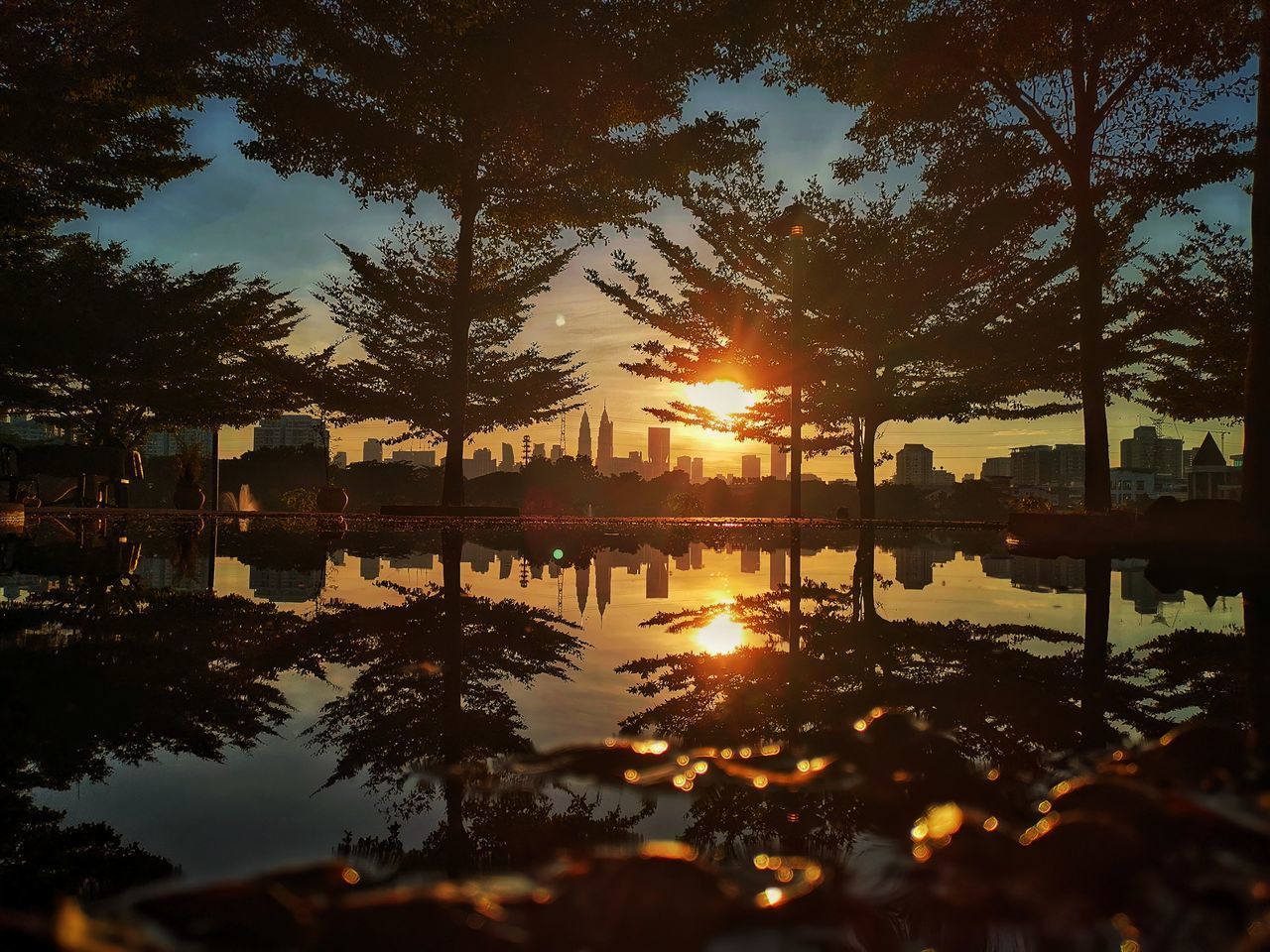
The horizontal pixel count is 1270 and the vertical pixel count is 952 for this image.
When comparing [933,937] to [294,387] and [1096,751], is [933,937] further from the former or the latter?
[294,387]

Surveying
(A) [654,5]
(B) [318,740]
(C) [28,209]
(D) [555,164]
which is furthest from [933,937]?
(D) [555,164]

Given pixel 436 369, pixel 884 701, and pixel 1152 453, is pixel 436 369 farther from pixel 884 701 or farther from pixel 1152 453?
pixel 1152 453

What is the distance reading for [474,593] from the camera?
5.48 meters

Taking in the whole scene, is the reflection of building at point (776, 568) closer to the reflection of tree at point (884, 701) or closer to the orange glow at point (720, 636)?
the orange glow at point (720, 636)

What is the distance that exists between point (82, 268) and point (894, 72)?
27.2 metres

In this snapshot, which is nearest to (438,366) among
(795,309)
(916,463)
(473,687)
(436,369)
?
(436,369)

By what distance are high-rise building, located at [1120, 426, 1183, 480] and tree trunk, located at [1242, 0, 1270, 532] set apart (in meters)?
67.4

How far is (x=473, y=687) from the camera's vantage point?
8.93ft

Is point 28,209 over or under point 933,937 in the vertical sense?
over

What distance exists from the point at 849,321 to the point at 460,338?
1052cm

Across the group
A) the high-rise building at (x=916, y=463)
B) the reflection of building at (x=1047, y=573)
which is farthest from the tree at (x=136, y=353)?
the high-rise building at (x=916, y=463)

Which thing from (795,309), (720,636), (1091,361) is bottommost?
(720,636)

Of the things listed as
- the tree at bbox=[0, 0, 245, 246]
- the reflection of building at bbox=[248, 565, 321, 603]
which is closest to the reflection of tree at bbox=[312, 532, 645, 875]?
the reflection of building at bbox=[248, 565, 321, 603]

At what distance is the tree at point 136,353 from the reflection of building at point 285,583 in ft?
76.9
